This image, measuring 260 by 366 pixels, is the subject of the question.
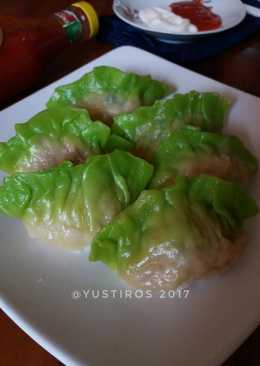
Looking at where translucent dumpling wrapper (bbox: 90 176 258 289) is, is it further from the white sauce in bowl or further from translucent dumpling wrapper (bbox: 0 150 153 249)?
the white sauce in bowl

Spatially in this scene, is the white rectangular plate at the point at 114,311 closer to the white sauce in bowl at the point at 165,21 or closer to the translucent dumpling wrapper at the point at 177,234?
the translucent dumpling wrapper at the point at 177,234

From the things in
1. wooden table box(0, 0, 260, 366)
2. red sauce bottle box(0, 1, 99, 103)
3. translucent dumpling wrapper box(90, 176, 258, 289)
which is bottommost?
wooden table box(0, 0, 260, 366)

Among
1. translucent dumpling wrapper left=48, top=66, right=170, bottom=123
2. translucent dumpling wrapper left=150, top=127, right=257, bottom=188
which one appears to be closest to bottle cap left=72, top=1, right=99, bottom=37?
translucent dumpling wrapper left=48, top=66, right=170, bottom=123

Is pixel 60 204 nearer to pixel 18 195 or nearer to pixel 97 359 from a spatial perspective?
pixel 18 195

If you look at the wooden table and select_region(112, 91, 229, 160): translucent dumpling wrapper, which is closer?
the wooden table

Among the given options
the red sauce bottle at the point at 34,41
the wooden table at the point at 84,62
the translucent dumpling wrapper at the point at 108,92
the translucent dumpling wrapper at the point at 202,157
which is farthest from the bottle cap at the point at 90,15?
the translucent dumpling wrapper at the point at 202,157

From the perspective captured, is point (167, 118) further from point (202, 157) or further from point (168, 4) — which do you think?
point (168, 4)

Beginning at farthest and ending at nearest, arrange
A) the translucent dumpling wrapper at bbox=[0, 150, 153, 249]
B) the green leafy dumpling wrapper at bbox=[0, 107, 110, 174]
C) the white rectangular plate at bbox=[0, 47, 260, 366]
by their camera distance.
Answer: the green leafy dumpling wrapper at bbox=[0, 107, 110, 174] < the translucent dumpling wrapper at bbox=[0, 150, 153, 249] < the white rectangular plate at bbox=[0, 47, 260, 366]

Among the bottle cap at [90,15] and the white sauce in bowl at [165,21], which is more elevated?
the bottle cap at [90,15]
